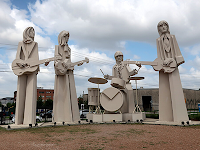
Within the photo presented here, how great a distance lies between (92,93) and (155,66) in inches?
224

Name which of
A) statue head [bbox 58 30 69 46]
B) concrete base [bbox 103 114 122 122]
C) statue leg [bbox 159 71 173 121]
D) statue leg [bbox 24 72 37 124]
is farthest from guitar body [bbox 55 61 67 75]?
statue leg [bbox 159 71 173 121]

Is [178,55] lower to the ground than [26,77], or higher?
higher

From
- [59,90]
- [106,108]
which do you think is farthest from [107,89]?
[59,90]

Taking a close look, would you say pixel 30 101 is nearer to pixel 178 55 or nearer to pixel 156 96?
pixel 178 55

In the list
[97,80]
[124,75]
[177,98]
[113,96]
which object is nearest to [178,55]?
[177,98]

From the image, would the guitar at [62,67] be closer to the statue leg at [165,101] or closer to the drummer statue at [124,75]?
the drummer statue at [124,75]

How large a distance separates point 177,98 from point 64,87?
24.3ft

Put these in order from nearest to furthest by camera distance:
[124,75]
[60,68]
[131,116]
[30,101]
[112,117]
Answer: [30,101] → [60,68] → [112,117] → [131,116] → [124,75]

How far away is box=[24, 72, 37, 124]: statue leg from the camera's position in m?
11.5

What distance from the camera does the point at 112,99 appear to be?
13836 millimetres

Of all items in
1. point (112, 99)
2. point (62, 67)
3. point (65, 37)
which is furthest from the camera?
point (112, 99)

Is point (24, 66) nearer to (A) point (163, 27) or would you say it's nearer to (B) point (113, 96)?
(B) point (113, 96)

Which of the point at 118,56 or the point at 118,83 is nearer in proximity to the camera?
the point at 118,83

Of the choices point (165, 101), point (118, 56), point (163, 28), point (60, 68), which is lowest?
point (165, 101)
